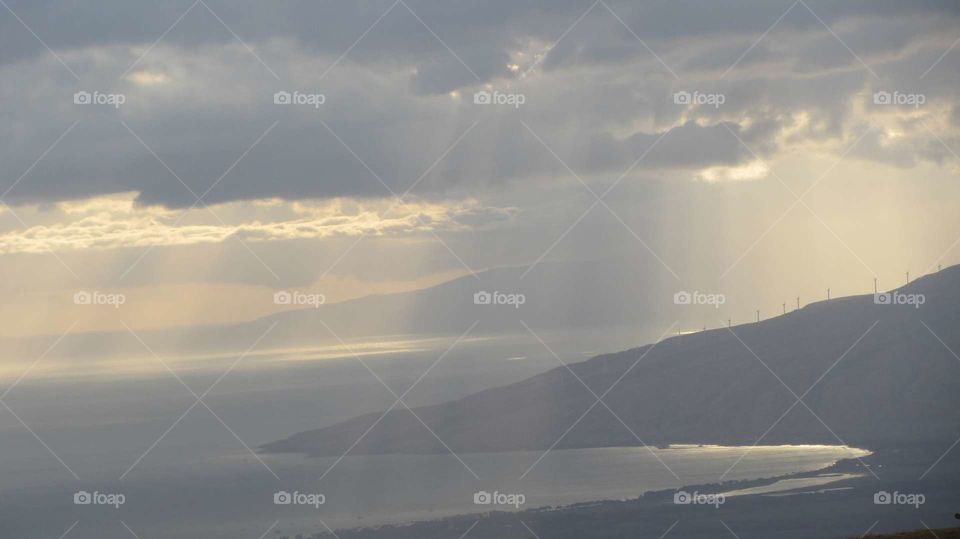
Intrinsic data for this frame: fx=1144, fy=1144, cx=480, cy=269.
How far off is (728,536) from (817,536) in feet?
50.5

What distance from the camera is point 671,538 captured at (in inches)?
7648

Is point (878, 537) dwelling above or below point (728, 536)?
below

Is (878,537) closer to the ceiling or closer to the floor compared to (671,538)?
closer to the floor

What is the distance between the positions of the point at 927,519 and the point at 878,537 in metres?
135

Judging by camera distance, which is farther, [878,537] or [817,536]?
[817,536]

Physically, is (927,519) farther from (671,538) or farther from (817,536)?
(671,538)

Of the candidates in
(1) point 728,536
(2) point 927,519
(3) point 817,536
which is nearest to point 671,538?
(1) point 728,536

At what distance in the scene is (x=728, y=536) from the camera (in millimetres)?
198250

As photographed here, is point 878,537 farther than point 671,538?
No

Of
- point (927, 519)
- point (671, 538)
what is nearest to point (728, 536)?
point (671, 538)

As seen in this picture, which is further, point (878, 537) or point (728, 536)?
point (728, 536)

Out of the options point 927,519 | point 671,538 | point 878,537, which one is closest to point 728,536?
point 671,538

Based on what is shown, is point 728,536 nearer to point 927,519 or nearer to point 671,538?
point 671,538

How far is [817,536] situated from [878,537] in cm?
13249
